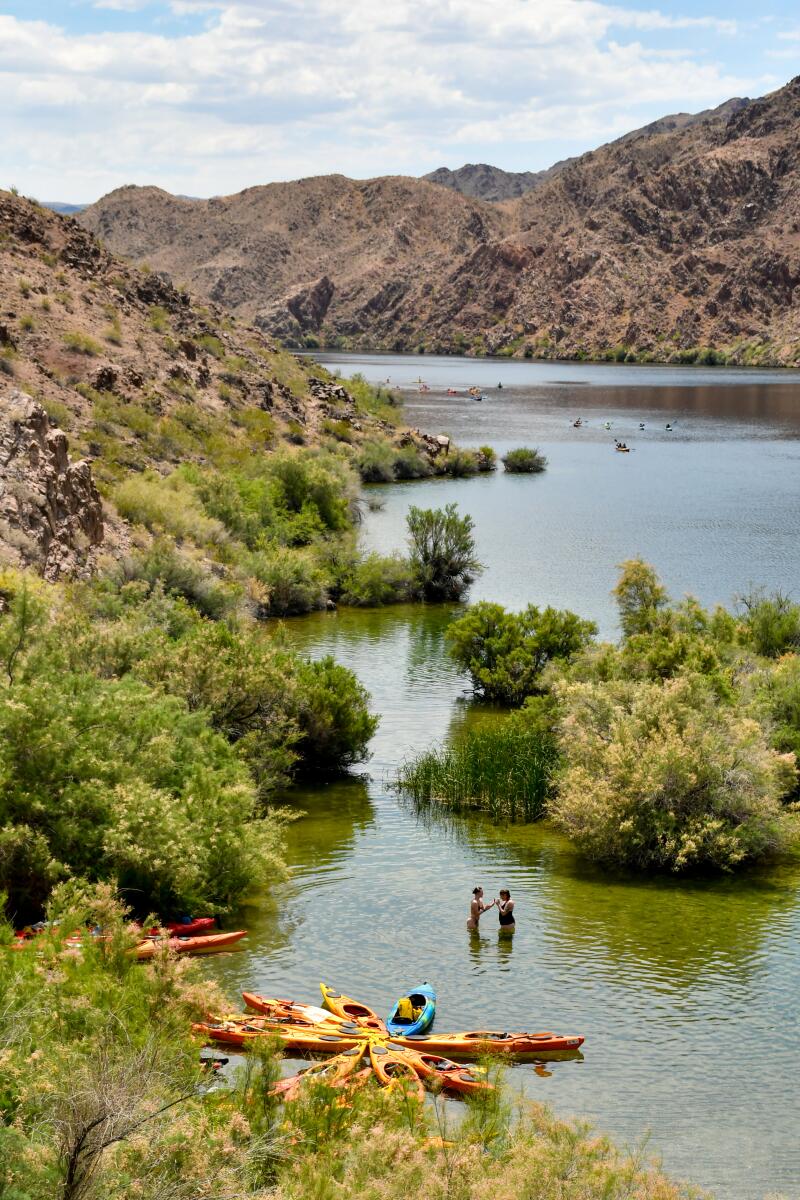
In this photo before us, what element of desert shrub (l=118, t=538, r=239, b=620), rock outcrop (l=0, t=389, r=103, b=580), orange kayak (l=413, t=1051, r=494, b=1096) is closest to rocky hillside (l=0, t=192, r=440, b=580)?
rock outcrop (l=0, t=389, r=103, b=580)

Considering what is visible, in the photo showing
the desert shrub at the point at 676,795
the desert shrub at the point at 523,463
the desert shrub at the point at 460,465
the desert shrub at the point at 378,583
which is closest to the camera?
the desert shrub at the point at 676,795

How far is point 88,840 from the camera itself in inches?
821

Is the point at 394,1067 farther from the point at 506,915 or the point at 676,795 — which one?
the point at 676,795

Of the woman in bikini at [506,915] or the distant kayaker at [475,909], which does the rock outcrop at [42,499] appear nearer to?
the distant kayaker at [475,909]

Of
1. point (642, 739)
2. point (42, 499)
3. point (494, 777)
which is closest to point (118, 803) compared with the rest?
point (494, 777)

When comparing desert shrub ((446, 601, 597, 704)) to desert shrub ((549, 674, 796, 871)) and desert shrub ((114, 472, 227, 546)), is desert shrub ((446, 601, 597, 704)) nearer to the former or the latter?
desert shrub ((549, 674, 796, 871))

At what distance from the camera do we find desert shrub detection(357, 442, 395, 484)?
81.2 m

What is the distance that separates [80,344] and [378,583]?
948 inches

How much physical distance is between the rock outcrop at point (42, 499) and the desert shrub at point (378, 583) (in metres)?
9.73

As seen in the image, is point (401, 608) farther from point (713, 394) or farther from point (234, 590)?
point (713, 394)

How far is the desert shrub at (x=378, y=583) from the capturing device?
161ft

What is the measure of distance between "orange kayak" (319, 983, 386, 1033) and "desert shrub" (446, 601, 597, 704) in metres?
16.8

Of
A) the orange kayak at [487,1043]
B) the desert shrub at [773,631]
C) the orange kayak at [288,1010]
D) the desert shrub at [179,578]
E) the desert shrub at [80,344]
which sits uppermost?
the desert shrub at [80,344]

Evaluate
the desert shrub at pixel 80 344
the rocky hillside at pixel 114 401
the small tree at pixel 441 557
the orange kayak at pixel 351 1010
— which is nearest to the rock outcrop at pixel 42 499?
the rocky hillside at pixel 114 401
